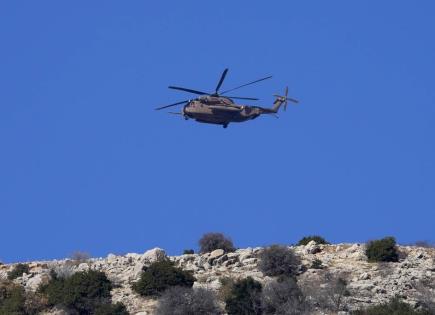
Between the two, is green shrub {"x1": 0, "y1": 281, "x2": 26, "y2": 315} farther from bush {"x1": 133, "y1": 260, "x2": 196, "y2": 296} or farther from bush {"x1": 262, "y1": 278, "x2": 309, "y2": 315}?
bush {"x1": 262, "y1": 278, "x2": 309, "y2": 315}

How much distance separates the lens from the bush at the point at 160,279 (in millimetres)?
85250

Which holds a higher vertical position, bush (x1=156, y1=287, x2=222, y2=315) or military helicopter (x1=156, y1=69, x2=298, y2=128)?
military helicopter (x1=156, y1=69, x2=298, y2=128)

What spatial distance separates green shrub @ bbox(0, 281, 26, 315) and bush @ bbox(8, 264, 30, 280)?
1849 millimetres

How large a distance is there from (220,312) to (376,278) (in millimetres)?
9545

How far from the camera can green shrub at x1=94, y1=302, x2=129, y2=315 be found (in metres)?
82.4

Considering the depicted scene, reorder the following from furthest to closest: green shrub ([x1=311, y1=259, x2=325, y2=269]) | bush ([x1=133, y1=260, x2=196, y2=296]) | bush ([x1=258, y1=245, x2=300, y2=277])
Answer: green shrub ([x1=311, y1=259, x2=325, y2=269])
bush ([x1=258, y1=245, x2=300, y2=277])
bush ([x1=133, y1=260, x2=196, y2=296])

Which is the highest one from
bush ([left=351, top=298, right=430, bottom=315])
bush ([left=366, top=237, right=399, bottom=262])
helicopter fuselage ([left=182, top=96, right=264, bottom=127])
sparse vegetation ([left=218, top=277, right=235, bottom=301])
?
helicopter fuselage ([left=182, top=96, right=264, bottom=127])

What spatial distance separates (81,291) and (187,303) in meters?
6.80

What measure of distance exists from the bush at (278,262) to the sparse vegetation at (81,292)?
8.78 metres

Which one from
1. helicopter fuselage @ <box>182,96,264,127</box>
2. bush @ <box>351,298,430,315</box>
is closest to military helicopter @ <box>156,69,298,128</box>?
helicopter fuselage @ <box>182,96,264,127</box>

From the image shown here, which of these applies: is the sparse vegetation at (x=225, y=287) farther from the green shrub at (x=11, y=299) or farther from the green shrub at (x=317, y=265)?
the green shrub at (x=11, y=299)

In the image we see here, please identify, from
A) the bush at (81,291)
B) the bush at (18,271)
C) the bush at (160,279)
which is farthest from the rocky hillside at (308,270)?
the bush at (81,291)

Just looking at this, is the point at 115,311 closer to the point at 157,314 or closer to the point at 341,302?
the point at 157,314

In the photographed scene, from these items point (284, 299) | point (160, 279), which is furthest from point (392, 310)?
point (160, 279)
